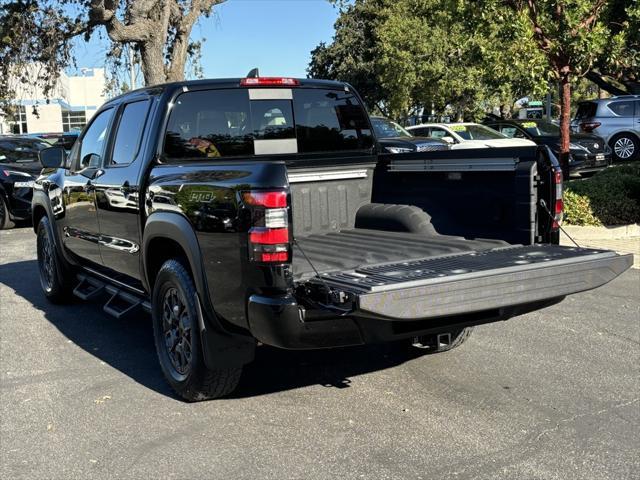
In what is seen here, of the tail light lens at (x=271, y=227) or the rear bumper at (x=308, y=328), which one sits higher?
the tail light lens at (x=271, y=227)

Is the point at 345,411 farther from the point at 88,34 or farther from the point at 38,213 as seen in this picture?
the point at 88,34

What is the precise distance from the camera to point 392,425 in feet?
13.5

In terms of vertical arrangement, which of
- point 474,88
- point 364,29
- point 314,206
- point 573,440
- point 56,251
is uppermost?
point 364,29

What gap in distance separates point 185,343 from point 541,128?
17730 mm

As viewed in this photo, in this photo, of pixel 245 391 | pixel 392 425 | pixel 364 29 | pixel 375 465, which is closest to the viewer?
pixel 375 465

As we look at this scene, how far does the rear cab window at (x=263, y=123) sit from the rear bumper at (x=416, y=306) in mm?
1629

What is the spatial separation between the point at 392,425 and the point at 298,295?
3.45 ft

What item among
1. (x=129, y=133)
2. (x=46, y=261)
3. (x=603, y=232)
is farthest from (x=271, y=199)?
(x=603, y=232)

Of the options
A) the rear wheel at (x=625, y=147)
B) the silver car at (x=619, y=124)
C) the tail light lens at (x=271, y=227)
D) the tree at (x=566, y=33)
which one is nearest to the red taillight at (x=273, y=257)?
the tail light lens at (x=271, y=227)

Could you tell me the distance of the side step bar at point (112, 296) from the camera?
5.35 m

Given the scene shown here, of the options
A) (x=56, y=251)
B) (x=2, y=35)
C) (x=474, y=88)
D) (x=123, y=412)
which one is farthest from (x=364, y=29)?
(x=123, y=412)

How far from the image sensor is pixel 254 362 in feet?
17.4

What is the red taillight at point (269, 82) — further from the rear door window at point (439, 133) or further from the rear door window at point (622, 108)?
the rear door window at point (622, 108)

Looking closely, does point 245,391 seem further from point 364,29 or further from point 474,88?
point 364,29
